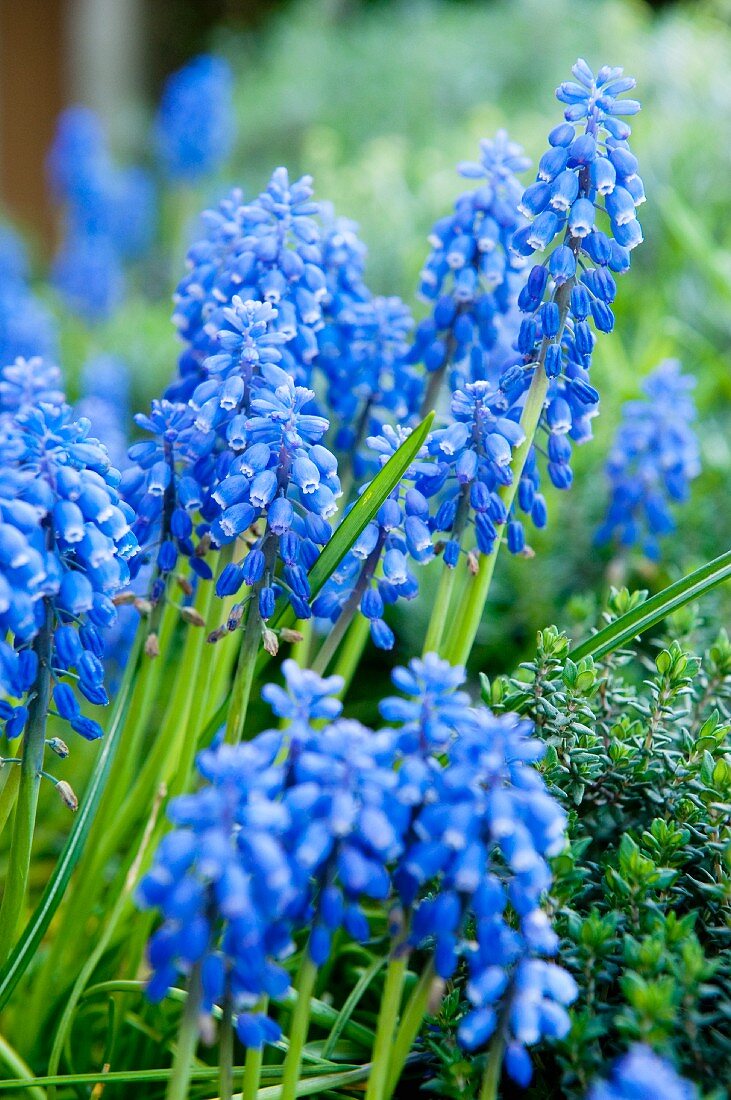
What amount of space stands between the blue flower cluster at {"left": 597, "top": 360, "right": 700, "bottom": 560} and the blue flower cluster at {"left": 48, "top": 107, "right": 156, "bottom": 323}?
5137 mm

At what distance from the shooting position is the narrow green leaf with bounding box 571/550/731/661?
210 cm

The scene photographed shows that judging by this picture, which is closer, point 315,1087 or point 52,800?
point 315,1087

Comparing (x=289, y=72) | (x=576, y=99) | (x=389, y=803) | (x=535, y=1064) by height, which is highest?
(x=289, y=72)

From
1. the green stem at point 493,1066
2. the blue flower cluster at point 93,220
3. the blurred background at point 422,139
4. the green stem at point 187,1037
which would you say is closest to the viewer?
the green stem at point 187,1037

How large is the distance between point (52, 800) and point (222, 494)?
6.60 ft

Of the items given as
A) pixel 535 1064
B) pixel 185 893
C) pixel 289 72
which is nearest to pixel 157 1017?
pixel 535 1064

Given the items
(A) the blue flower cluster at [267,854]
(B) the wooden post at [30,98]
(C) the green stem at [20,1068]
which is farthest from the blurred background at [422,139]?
(C) the green stem at [20,1068]

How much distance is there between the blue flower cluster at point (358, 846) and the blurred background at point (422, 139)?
1308 millimetres

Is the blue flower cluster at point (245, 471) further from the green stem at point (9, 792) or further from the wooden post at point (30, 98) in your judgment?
the wooden post at point (30, 98)

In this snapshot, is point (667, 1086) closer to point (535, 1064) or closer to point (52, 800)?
point (535, 1064)

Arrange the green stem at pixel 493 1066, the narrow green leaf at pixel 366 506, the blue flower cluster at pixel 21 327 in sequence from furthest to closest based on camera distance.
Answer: the blue flower cluster at pixel 21 327 → the narrow green leaf at pixel 366 506 → the green stem at pixel 493 1066

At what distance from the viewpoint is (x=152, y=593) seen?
→ 2383mm

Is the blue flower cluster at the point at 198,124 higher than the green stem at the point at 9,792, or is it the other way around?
the blue flower cluster at the point at 198,124

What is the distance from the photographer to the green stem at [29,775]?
77.3 inches
